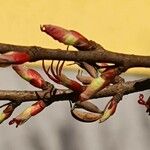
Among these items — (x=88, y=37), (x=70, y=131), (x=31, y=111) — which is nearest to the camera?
(x=31, y=111)

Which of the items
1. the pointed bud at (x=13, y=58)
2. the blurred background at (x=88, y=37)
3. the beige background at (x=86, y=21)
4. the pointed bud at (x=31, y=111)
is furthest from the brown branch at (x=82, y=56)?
the beige background at (x=86, y=21)

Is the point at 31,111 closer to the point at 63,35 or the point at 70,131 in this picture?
the point at 63,35

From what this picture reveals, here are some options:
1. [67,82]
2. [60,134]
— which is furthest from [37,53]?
[60,134]

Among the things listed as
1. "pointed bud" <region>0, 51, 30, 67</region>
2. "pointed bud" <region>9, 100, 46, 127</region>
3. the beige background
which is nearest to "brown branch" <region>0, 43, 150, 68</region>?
"pointed bud" <region>0, 51, 30, 67</region>

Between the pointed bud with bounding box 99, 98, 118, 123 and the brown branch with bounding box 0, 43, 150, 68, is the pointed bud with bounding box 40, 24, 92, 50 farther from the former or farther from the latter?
the pointed bud with bounding box 99, 98, 118, 123

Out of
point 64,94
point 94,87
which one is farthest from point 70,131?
point 94,87

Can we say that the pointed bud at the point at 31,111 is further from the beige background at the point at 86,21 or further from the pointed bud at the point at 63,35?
the beige background at the point at 86,21
